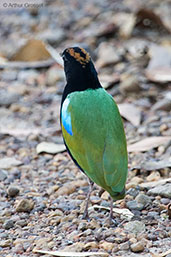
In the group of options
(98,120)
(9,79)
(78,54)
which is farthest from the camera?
(9,79)

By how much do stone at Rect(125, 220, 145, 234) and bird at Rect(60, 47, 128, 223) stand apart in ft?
0.70

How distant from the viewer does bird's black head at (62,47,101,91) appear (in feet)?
16.1

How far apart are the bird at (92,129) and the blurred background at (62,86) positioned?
1.75ft

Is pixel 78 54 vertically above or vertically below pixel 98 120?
above

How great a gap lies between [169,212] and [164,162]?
3.53 feet

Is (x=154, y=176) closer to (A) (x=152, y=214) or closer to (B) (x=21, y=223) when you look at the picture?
(A) (x=152, y=214)

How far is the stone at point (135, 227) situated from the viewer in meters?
4.34

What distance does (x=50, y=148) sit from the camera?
6.40 m

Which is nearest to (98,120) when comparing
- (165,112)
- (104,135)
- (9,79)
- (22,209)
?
(104,135)

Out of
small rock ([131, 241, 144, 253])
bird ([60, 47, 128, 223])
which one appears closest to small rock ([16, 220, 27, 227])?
bird ([60, 47, 128, 223])

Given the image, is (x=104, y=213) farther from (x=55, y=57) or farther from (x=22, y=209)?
(x=55, y=57)

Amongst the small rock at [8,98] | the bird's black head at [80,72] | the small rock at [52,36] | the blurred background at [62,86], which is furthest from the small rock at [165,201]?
the small rock at [52,36]

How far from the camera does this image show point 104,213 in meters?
4.86

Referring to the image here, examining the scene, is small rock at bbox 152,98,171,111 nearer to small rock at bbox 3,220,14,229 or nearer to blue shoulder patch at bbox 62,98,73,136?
blue shoulder patch at bbox 62,98,73,136
